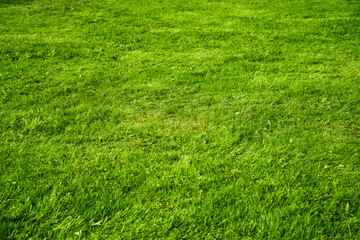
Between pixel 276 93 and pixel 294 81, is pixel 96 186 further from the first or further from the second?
pixel 294 81

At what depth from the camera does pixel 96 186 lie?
115 inches

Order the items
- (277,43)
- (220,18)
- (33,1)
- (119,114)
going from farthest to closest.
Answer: (33,1) < (220,18) < (277,43) < (119,114)

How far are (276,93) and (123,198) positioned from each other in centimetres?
305

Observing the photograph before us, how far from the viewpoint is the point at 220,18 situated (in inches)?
347

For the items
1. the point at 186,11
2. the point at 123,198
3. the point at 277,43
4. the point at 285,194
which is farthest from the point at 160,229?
the point at 186,11

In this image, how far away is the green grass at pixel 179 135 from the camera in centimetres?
263

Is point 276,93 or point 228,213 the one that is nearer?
point 228,213

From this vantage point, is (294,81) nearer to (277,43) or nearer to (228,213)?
(277,43)

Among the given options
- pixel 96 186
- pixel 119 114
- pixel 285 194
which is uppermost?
pixel 119 114

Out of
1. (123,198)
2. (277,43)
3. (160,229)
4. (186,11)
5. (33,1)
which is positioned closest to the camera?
(160,229)

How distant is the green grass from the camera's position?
2631 millimetres

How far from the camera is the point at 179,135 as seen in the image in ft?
12.2

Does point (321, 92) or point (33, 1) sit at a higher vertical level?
point (33, 1)

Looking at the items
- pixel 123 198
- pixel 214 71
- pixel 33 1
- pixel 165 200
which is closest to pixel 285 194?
pixel 165 200
